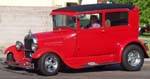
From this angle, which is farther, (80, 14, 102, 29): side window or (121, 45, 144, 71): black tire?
→ (121, 45, 144, 71): black tire

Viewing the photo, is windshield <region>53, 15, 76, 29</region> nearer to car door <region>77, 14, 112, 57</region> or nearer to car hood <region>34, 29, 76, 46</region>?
car hood <region>34, 29, 76, 46</region>

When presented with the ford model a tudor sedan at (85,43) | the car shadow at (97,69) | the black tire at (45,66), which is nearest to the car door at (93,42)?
the ford model a tudor sedan at (85,43)

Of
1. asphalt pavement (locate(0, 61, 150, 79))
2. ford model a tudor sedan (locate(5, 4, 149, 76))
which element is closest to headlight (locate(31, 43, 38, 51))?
ford model a tudor sedan (locate(5, 4, 149, 76))

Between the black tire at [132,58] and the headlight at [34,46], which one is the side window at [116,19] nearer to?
the black tire at [132,58]

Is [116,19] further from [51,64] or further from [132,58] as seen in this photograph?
[51,64]

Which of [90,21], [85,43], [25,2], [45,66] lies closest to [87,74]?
[85,43]

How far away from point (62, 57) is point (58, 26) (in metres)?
1.36

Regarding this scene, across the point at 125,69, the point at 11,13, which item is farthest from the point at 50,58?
the point at 11,13

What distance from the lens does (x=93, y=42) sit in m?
14.9

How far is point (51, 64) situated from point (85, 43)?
1.23 metres

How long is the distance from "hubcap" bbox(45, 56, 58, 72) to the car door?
2.59ft

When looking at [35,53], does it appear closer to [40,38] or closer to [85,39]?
[40,38]

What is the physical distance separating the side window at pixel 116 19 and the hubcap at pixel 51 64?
2.01m

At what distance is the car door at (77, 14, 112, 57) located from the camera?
14.7 metres
